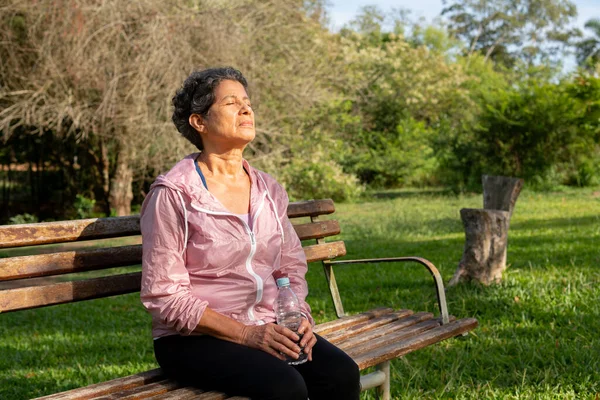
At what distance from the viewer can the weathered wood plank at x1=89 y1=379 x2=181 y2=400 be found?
2596 millimetres

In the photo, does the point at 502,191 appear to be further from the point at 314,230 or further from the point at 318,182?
the point at 318,182

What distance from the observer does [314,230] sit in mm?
3930

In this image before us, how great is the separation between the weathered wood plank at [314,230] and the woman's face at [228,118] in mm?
942

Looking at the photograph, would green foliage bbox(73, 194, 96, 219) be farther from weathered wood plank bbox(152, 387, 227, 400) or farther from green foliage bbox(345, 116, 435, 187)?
weathered wood plank bbox(152, 387, 227, 400)

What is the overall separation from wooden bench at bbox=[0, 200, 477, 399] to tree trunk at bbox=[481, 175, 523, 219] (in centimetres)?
522

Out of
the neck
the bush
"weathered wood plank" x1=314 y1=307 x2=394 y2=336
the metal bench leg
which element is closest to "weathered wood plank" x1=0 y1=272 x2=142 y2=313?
the neck

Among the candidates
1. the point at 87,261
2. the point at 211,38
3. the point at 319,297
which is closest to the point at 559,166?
the point at 211,38

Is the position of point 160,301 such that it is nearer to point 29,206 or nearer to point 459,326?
point 459,326

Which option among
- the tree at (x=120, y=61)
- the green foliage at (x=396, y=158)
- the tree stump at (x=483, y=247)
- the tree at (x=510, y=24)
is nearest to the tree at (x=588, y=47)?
the tree at (x=510, y=24)

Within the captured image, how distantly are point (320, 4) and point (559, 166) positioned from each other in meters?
8.55

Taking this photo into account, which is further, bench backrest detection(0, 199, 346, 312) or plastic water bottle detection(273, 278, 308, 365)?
plastic water bottle detection(273, 278, 308, 365)

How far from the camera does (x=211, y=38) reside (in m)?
13.9

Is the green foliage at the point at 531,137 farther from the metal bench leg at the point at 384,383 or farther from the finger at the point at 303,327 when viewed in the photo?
the finger at the point at 303,327

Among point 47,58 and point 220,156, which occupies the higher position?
point 47,58
